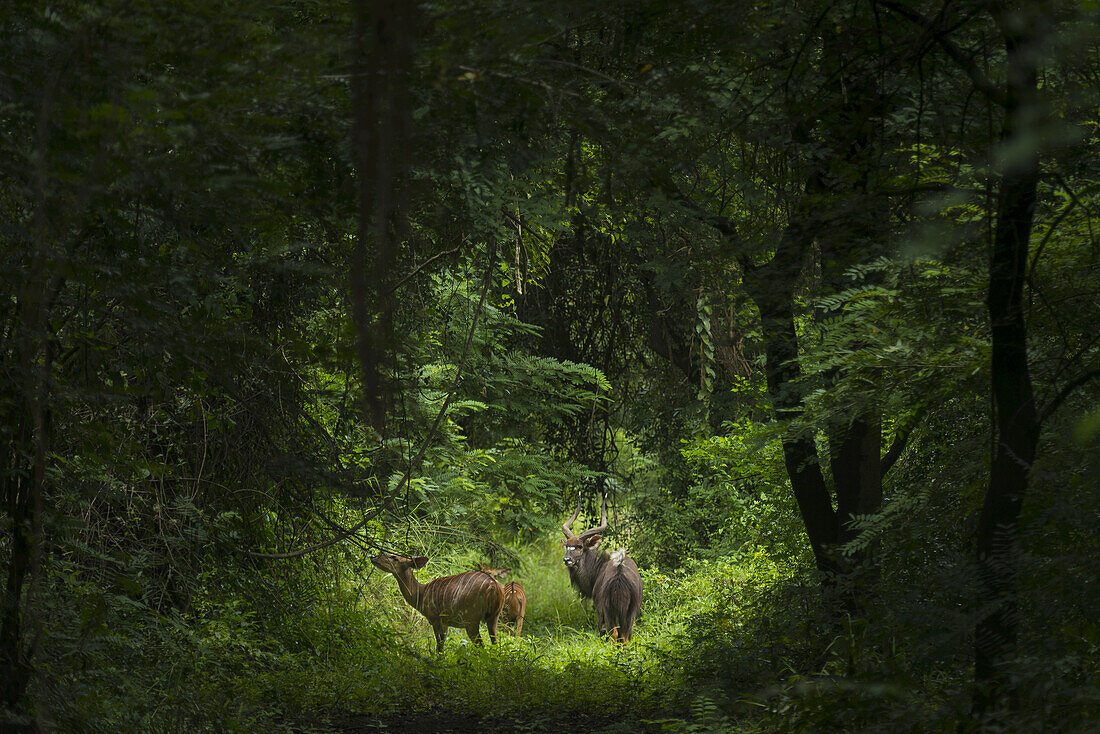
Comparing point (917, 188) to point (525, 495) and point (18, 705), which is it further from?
point (525, 495)

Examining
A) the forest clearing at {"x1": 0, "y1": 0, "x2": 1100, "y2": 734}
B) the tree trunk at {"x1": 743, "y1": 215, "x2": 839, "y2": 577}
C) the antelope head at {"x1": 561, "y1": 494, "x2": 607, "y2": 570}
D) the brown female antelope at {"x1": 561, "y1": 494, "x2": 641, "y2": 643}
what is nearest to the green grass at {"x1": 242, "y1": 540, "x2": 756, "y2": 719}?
the forest clearing at {"x1": 0, "y1": 0, "x2": 1100, "y2": 734}

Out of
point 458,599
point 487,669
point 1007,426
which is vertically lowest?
point 487,669

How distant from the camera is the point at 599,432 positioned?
46.8 feet

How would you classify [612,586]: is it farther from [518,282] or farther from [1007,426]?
[1007,426]

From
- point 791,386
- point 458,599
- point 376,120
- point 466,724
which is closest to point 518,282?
point 791,386

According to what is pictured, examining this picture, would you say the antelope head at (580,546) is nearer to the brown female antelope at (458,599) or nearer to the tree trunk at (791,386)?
the brown female antelope at (458,599)

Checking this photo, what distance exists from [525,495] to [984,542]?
10.6 metres

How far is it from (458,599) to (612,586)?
1.94 metres

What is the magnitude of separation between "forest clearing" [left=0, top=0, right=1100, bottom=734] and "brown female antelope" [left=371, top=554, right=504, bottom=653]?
102 cm

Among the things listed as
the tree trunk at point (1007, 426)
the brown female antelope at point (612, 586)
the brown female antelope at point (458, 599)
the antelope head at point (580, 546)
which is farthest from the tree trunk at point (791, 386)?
the antelope head at point (580, 546)

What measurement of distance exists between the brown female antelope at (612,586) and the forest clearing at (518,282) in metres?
1.89

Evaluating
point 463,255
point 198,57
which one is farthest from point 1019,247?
point 463,255

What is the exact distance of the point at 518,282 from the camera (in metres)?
8.55

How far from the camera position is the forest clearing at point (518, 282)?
3758 millimetres
